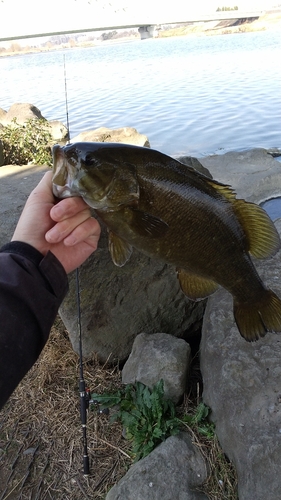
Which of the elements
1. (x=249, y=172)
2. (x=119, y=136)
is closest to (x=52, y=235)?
(x=249, y=172)

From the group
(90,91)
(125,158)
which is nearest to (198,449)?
(125,158)

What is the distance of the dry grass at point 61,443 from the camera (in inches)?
108

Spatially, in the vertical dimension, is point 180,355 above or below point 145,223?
below

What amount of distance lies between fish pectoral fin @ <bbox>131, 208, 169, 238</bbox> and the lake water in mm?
5287

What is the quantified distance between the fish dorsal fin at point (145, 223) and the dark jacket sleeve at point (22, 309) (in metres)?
0.42

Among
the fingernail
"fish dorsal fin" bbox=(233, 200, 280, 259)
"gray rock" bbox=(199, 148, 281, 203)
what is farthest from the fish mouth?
"gray rock" bbox=(199, 148, 281, 203)

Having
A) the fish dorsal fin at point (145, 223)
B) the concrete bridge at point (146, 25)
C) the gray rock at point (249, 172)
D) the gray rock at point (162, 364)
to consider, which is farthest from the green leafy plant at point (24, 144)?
the concrete bridge at point (146, 25)

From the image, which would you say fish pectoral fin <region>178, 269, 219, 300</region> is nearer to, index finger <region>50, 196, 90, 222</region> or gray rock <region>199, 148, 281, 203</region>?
index finger <region>50, 196, 90, 222</region>

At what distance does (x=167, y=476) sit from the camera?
245cm

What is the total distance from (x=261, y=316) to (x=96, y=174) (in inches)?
45.3

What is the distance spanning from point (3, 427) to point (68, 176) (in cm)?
223

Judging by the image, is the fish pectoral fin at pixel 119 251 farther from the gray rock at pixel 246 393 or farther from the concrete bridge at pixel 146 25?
the concrete bridge at pixel 146 25

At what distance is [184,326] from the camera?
3.67 m

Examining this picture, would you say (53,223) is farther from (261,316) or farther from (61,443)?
(61,443)
